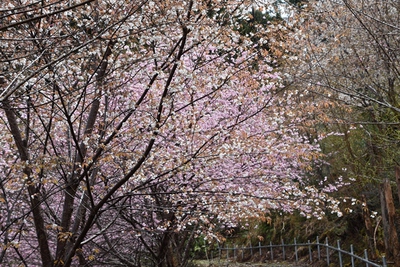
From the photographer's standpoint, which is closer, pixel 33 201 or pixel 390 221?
pixel 33 201

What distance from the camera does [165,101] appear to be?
4117 mm

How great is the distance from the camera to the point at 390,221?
25.8ft

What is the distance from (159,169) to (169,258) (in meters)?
3.35

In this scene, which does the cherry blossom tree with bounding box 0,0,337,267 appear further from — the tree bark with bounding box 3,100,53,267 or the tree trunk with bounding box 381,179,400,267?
the tree trunk with bounding box 381,179,400,267

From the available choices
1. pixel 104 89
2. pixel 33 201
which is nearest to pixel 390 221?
pixel 104 89

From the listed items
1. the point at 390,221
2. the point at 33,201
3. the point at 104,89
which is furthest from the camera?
the point at 390,221

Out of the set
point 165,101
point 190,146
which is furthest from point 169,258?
point 165,101

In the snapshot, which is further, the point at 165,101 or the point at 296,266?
the point at 296,266

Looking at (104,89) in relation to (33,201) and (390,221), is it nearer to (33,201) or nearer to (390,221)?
(33,201)

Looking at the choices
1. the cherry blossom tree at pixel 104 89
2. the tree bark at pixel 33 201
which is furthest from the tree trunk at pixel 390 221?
the tree bark at pixel 33 201

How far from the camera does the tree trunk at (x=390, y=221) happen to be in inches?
305

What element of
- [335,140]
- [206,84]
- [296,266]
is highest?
[335,140]

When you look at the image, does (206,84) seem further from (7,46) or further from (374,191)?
(374,191)

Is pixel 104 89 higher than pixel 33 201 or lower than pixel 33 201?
higher
